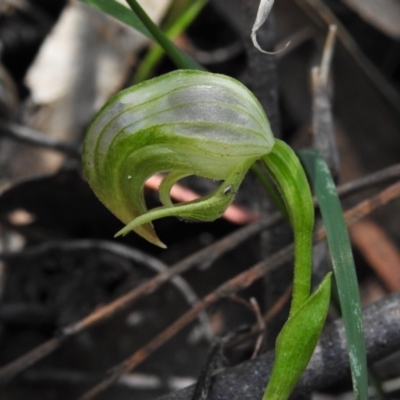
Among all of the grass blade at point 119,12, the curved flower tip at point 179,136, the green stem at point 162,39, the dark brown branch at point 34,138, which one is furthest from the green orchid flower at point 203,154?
the dark brown branch at point 34,138

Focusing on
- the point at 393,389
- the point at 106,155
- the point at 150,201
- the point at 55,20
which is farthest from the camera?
the point at 55,20

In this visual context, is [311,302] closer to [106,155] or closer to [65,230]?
[106,155]

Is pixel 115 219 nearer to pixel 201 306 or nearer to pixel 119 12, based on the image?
pixel 201 306

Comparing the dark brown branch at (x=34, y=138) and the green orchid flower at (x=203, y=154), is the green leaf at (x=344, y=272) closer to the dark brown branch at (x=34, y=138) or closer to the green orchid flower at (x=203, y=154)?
the green orchid flower at (x=203, y=154)

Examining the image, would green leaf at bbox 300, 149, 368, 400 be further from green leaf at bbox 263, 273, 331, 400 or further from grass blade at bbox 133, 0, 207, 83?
grass blade at bbox 133, 0, 207, 83

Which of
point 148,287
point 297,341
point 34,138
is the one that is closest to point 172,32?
point 34,138

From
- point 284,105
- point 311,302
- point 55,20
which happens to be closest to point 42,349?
point 311,302
